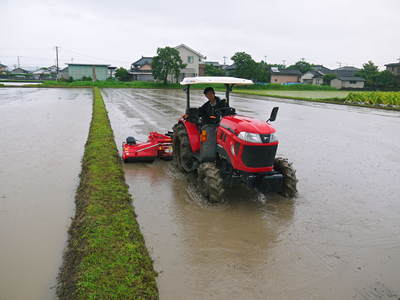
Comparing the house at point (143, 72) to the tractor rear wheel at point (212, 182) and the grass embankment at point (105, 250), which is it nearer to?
the grass embankment at point (105, 250)

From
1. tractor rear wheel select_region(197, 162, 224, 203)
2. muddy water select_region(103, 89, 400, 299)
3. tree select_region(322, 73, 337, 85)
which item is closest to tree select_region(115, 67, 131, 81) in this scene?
tree select_region(322, 73, 337, 85)

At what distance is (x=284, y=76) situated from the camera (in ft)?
246

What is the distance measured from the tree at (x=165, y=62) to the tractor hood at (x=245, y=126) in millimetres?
41643

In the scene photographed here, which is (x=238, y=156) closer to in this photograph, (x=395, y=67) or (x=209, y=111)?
(x=209, y=111)

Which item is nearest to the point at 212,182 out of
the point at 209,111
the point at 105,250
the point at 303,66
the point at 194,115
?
the point at 209,111

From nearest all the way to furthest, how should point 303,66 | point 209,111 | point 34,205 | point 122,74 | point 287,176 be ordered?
point 34,205, point 287,176, point 209,111, point 122,74, point 303,66

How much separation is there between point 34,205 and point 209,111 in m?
3.13

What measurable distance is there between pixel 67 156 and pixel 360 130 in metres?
11.1

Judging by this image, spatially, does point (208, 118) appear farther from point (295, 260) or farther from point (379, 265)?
point (379, 265)

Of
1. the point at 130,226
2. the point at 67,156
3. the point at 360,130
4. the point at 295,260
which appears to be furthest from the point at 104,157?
the point at 360,130

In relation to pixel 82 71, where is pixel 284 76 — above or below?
above

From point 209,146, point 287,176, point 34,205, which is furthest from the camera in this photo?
point 209,146

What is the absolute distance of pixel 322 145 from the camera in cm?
985

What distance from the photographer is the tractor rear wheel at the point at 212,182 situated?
4.84 meters
